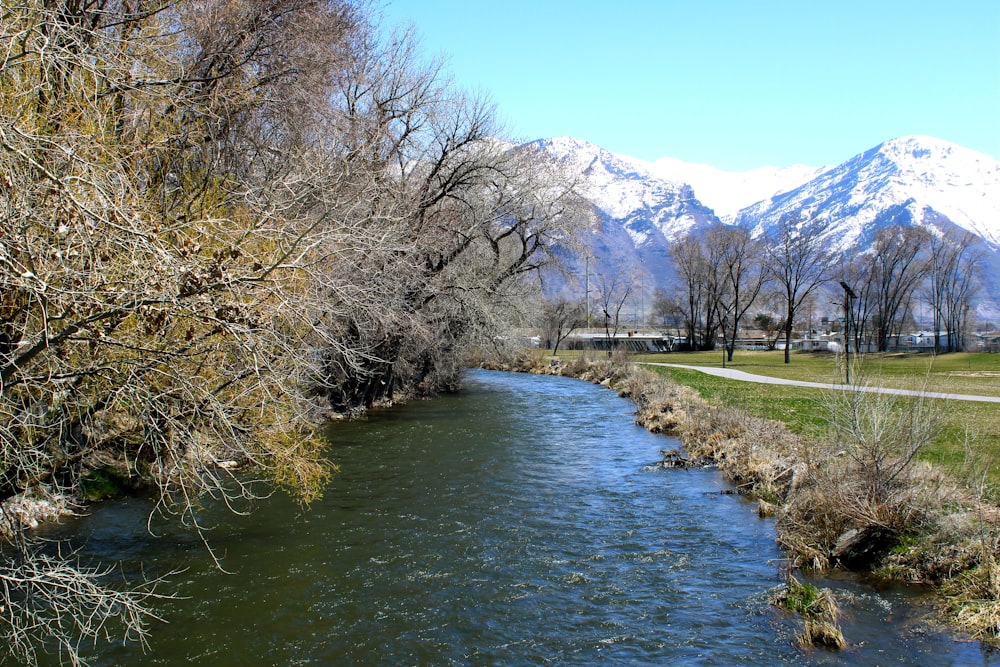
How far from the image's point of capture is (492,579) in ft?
34.6

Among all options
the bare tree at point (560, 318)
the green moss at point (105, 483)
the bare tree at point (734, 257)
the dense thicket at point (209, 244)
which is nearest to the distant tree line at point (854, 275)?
the bare tree at point (734, 257)

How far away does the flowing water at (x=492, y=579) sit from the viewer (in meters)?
8.43

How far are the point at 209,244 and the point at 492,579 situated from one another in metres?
5.89

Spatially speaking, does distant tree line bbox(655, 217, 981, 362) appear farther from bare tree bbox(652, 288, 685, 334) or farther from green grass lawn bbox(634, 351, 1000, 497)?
green grass lawn bbox(634, 351, 1000, 497)

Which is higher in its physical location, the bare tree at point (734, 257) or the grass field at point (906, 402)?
the bare tree at point (734, 257)

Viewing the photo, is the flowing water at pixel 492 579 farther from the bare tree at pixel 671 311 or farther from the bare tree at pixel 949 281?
the bare tree at pixel 949 281

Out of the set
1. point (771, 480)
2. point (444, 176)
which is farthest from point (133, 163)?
point (444, 176)

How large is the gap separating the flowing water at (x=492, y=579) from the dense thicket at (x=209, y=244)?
95cm

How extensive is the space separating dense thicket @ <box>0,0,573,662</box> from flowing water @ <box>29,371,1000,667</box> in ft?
3.13

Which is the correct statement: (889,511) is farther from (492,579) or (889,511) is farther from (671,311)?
(671,311)

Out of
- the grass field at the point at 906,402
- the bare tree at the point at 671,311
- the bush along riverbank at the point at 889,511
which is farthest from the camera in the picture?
the bare tree at the point at 671,311

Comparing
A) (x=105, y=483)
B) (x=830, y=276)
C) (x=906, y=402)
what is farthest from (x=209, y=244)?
(x=830, y=276)

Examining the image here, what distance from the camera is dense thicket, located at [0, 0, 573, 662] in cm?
600

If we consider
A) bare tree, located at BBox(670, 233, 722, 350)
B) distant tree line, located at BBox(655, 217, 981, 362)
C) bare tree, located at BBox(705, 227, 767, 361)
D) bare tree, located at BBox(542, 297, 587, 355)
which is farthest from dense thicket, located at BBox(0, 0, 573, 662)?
bare tree, located at BBox(670, 233, 722, 350)
